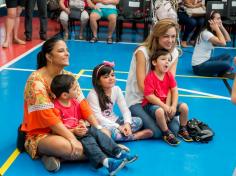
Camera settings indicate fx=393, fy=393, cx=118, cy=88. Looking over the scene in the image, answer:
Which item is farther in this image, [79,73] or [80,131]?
[79,73]

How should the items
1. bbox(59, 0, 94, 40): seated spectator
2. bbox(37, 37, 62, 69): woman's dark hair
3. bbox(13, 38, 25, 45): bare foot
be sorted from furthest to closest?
bbox(59, 0, 94, 40): seated spectator, bbox(13, 38, 25, 45): bare foot, bbox(37, 37, 62, 69): woman's dark hair

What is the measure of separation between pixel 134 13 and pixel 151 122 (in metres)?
4.86

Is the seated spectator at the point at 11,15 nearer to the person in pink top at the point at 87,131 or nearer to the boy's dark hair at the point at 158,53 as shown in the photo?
the boy's dark hair at the point at 158,53

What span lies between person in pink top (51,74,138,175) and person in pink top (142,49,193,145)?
0.58 meters

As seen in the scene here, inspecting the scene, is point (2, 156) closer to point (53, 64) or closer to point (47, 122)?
point (47, 122)

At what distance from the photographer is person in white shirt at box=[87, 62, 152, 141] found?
3.37 metres

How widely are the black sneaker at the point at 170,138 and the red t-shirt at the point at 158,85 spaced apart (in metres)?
0.32

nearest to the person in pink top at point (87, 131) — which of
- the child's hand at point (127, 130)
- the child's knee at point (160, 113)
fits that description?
the child's hand at point (127, 130)

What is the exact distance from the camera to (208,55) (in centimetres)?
589

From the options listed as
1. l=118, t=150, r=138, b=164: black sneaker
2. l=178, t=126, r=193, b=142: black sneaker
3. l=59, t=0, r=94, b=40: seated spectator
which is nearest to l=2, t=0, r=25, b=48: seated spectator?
l=59, t=0, r=94, b=40: seated spectator

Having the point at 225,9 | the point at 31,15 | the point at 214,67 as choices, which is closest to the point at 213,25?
the point at 214,67

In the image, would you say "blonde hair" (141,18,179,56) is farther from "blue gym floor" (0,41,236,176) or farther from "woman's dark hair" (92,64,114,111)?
"blue gym floor" (0,41,236,176)

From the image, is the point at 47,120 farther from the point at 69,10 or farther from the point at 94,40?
the point at 69,10

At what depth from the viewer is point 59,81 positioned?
9.83 feet
